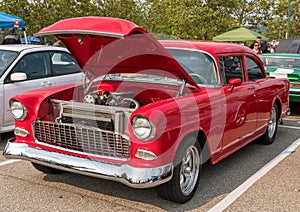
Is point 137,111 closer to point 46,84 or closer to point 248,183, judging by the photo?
point 248,183

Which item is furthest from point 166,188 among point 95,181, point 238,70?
point 238,70

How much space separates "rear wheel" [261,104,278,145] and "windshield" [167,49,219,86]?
79.8 inches

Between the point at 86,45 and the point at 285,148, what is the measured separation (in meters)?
3.62

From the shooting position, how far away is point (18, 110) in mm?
4195

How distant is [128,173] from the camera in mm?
3373

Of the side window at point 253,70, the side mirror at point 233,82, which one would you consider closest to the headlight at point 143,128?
the side mirror at point 233,82

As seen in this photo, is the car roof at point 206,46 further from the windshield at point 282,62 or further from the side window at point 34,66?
the windshield at point 282,62

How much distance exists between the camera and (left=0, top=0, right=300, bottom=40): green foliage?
21.3m

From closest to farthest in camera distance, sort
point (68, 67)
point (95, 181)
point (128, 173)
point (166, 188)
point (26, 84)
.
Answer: point (128, 173) < point (166, 188) < point (95, 181) < point (26, 84) < point (68, 67)

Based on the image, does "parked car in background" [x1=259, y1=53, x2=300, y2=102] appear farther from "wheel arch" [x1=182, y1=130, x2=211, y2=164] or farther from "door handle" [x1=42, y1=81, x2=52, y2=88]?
"wheel arch" [x1=182, y1=130, x2=211, y2=164]

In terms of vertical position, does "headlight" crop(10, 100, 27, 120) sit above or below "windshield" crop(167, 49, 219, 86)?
below

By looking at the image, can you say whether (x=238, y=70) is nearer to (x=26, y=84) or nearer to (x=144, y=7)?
(x=26, y=84)

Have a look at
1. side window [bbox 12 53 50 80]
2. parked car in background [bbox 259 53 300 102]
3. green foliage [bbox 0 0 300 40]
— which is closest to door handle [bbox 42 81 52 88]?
side window [bbox 12 53 50 80]

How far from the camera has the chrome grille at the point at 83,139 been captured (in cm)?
355
